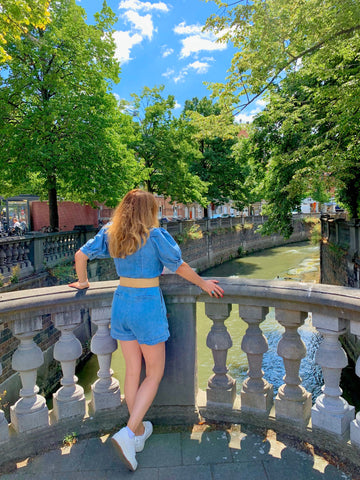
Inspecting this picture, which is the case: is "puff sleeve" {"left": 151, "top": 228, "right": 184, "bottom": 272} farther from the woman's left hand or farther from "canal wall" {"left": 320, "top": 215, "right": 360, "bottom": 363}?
"canal wall" {"left": 320, "top": 215, "right": 360, "bottom": 363}

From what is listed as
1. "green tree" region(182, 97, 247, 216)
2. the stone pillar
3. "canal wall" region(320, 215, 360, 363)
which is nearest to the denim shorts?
the stone pillar

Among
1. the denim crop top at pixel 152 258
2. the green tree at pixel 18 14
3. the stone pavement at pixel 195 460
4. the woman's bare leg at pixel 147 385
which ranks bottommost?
the stone pavement at pixel 195 460

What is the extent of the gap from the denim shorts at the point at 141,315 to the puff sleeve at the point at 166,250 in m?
0.19

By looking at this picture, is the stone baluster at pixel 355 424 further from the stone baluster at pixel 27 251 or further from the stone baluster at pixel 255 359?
the stone baluster at pixel 27 251

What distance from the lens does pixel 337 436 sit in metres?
2.09

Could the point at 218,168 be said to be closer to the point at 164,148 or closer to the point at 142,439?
the point at 164,148

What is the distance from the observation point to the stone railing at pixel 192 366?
211cm

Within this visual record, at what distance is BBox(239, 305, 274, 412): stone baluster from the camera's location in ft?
7.68

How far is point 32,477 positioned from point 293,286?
1.97 meters

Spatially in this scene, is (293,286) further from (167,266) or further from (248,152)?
(248,152)

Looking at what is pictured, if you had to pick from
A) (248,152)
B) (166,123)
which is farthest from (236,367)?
(166,123)

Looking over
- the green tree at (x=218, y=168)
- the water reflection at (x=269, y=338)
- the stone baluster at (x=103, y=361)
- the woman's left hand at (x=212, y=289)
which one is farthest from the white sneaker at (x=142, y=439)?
the green tree at (x=218, y=168)

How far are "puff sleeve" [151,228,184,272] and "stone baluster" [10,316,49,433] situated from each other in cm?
94

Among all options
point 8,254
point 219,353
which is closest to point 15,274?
point 8,254
